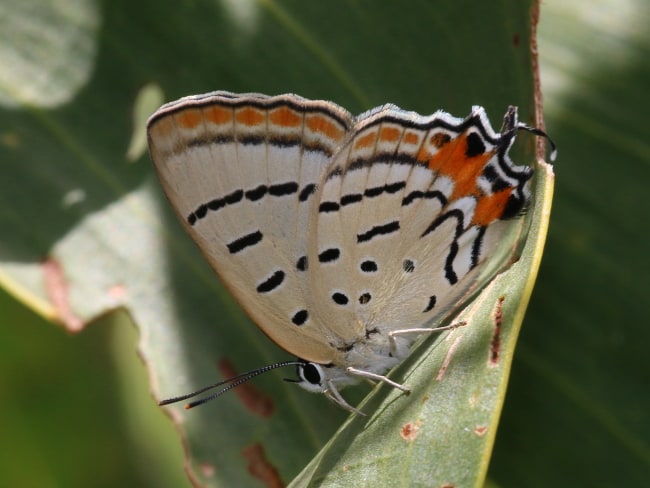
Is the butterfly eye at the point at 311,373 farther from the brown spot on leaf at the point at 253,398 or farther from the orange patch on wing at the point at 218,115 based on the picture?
Answer: the orange patch on wing at the point at 218,115

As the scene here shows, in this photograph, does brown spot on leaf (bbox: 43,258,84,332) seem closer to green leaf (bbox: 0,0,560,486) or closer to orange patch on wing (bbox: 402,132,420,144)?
green leaf (bbox: 0,0,560,486)

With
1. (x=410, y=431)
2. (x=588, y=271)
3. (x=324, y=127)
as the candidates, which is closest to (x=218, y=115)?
(x=324, y=127)

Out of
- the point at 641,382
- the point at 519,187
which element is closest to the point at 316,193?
the point at 519,187

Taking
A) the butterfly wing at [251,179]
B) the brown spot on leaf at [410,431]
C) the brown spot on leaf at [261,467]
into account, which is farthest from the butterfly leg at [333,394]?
the brown spot on leaf at [410,431]

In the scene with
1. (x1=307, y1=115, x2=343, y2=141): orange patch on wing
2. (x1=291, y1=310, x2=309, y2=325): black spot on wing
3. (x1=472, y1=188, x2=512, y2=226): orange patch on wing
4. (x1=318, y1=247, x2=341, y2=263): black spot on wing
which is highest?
(x1=307, y1=115, x2=343, y2=141): orange patch on wing

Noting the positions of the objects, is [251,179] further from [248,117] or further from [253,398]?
[253,398]

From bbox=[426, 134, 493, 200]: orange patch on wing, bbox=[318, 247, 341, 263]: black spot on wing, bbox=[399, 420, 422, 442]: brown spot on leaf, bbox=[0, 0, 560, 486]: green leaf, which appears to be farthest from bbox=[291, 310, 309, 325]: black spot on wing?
bbox=[399, 420, 422, 442]: brown spot on leaf
